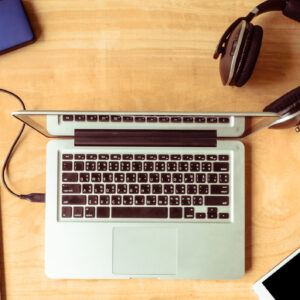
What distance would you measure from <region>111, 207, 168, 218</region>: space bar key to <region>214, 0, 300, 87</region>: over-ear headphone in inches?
11.1

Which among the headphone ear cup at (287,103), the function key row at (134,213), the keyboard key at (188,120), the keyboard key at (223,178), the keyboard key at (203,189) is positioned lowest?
the function key row at (134,213)

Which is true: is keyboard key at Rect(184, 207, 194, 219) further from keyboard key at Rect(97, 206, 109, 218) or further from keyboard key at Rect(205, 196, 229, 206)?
keyboard key at Rect(97, 206, 109, 218)

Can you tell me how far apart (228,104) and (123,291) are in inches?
17.3

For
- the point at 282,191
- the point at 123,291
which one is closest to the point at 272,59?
the point at 282,191

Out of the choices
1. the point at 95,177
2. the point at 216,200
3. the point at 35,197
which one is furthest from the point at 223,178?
the point at 35,197

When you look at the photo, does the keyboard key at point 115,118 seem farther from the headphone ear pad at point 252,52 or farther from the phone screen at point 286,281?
the phone screen at point 286,281

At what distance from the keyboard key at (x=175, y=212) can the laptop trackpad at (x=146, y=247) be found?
0.03 m

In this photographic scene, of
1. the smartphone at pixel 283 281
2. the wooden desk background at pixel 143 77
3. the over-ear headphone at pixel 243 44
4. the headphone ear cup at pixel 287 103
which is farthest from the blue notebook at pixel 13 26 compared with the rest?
the smartphone at pixel 283 281

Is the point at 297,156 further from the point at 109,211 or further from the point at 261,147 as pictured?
the point at 109,211

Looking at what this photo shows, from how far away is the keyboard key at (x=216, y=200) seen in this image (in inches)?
26.6

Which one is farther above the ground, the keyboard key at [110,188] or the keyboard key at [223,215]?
the keyboard key at [110,188]

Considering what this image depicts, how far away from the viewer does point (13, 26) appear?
2.28ft

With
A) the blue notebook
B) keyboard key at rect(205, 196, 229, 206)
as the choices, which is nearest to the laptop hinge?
keyboard key at rect(205, 196, 229, 206)

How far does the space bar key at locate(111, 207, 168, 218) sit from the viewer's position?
26.6 inches
